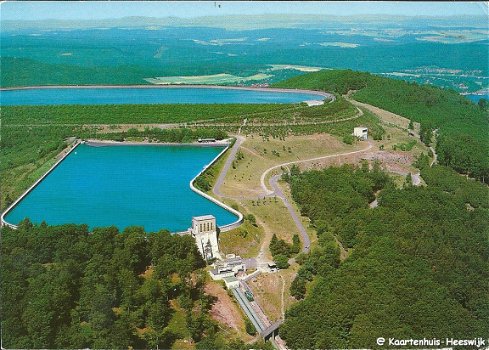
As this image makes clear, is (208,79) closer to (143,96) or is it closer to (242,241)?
(143,96)

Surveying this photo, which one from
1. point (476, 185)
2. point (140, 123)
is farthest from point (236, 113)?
point (476, 185)

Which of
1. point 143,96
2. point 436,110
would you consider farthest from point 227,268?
point 143,96

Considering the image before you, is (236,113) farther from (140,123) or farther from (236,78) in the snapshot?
(236,78)

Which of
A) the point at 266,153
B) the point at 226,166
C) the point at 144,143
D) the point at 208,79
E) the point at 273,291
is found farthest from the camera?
the point at 208,79

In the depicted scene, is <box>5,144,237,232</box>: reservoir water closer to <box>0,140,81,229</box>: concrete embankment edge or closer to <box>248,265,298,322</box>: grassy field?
<box>0,140,81,229</box>: concrete embankment edge

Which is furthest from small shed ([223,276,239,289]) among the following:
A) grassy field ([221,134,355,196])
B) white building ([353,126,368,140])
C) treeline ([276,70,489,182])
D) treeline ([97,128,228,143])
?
white building ([353,126,368,140])

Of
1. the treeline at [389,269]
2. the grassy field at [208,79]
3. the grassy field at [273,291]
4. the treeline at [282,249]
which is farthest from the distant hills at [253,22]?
the grassy field at [273,291]
